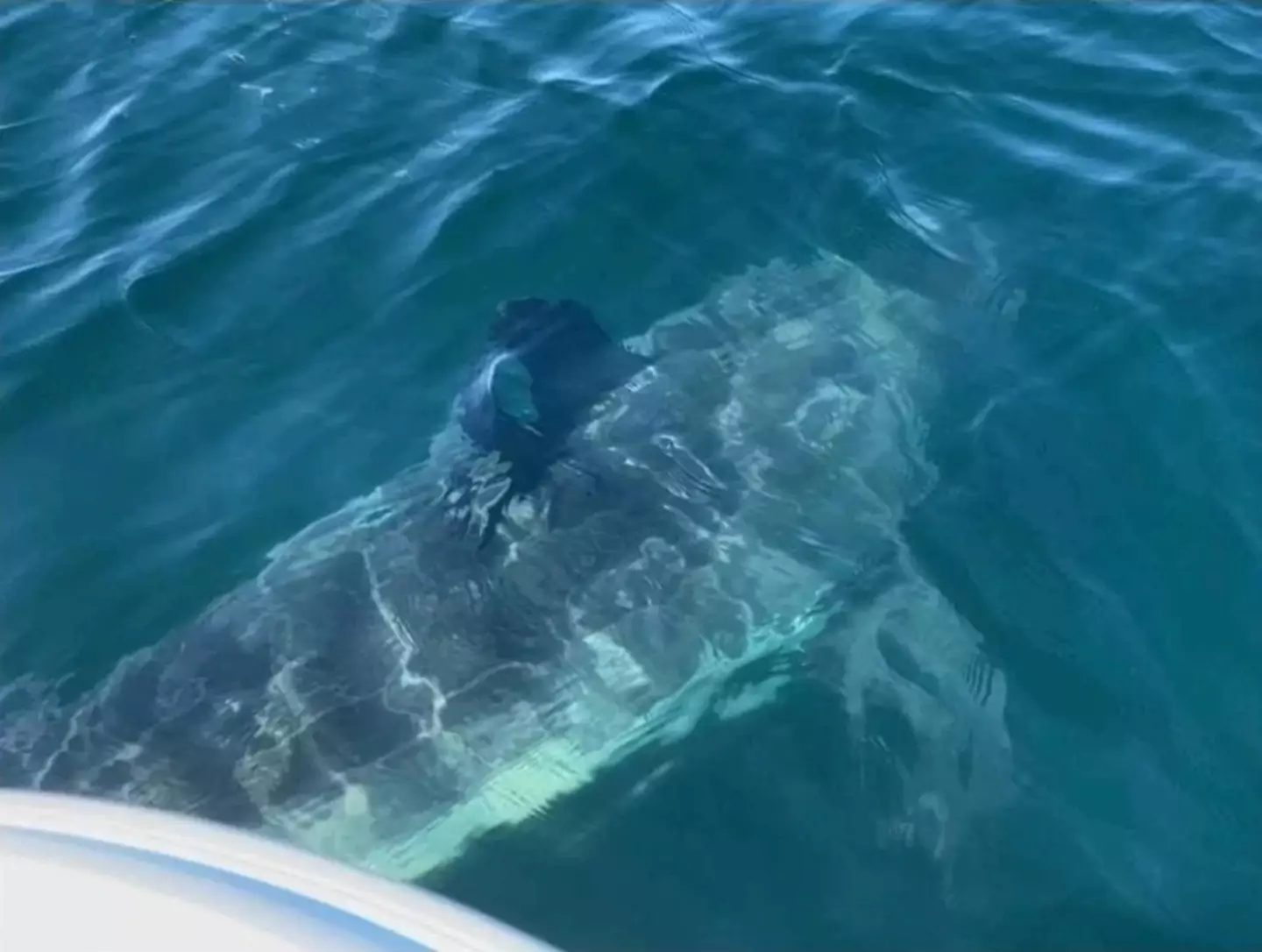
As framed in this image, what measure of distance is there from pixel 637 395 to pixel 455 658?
2.35m

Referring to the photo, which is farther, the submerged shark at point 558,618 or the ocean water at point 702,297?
the submerged shark at point 558,618

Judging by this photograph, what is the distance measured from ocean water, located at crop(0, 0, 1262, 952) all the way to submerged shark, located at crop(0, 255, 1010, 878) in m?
0.24

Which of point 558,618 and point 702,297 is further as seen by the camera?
point 702,297

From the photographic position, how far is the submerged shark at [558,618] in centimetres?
721

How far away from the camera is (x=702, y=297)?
1025cm

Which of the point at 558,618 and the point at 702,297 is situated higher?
the point at 702,297

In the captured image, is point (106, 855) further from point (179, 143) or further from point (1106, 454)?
point (179, 143)

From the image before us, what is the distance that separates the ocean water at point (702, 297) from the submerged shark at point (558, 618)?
240 millimetres

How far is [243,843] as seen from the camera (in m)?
3.37

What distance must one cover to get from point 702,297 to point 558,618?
3.32 metres

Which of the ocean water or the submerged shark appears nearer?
the ocean water

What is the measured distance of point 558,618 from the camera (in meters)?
7.90

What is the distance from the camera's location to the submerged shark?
721cm

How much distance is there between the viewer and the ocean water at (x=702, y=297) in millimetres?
6957
